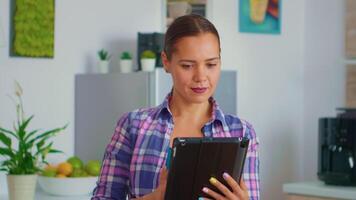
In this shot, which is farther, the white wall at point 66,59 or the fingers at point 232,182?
the white wall at point 66,59

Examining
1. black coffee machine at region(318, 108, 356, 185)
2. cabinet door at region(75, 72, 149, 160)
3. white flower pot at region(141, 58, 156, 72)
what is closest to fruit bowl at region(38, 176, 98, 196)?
cabinet door at region(75, 72, 149, 160)

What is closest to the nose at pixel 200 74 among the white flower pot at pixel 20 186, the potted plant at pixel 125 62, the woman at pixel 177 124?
the woman at pixel 177 124

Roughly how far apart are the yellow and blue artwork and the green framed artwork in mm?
1234

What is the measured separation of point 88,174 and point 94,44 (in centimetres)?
70

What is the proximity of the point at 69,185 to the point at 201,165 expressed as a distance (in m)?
1.65

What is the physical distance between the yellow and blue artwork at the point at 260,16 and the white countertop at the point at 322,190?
1.00 meters

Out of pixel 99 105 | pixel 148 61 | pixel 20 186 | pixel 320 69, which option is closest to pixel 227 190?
pixel 20 186

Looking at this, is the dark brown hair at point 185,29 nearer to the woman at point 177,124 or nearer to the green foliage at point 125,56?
the woman at point 177,124

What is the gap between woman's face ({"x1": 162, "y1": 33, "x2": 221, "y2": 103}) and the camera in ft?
4.28

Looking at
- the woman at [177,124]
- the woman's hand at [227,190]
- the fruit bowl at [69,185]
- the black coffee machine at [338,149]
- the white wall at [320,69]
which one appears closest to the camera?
the woman's hand at [227,190]

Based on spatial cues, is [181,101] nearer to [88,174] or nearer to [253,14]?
[88,174]

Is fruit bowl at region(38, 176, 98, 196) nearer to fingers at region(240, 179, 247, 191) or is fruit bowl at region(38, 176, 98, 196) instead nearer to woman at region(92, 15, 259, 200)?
woman at region(92, 15, 259, 200)

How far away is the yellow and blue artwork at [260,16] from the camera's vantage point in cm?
391

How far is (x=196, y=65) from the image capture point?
1311 millimetres
